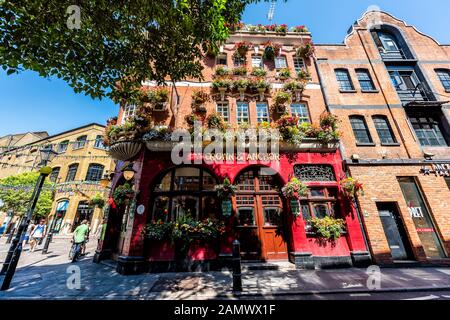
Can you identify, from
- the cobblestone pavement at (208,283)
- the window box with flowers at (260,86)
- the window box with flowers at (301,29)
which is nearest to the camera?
the cobblestone pavement at (208,283)

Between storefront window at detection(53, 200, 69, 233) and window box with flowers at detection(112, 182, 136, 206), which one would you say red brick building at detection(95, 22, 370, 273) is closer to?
window box with flowers at detection(112, 182, 136, 206)

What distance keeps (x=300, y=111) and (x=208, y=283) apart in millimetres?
9989

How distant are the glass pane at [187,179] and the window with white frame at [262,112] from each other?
4797mm

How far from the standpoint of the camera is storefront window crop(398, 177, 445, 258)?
9.02 metres

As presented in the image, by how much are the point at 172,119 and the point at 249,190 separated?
556 cm

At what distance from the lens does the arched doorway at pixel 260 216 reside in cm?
863

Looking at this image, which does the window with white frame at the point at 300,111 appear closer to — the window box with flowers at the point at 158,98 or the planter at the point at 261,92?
the planter at the point at 261,92

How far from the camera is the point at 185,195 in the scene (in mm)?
9109

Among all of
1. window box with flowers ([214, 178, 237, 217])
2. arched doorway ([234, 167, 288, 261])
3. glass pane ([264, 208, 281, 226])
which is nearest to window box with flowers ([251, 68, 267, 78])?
arched doorway ([234, 167, 288, 261])

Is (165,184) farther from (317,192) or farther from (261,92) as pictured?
(261,92)

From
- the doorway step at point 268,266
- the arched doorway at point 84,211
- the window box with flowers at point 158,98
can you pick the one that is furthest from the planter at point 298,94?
the arched doorway at point 84,211

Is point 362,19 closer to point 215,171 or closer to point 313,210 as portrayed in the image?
point 313,210

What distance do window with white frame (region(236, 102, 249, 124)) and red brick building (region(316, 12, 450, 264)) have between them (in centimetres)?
483

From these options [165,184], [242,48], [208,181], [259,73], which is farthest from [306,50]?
[165,184]
